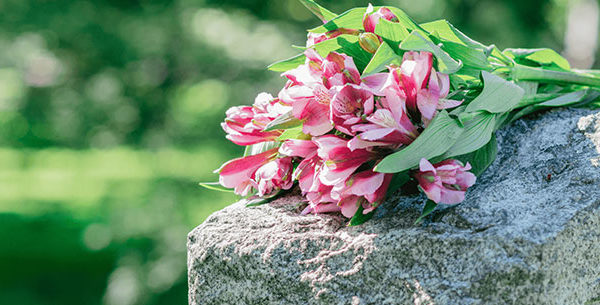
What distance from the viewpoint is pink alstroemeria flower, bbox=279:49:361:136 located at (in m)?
0.89

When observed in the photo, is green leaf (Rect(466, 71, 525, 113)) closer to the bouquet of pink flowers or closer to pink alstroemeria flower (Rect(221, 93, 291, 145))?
the bouquet of pink flowers

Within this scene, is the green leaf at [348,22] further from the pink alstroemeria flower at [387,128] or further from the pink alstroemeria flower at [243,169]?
the pink alstroemeria flower at [243,169]

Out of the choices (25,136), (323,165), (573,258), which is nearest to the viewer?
(573,258)

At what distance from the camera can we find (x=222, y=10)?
164 inches

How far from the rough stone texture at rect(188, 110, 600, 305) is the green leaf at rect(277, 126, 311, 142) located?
146 mm

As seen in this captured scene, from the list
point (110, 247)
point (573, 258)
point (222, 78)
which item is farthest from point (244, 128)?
point (110, 247)

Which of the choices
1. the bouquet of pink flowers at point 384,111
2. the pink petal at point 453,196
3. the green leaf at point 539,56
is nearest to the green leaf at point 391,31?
the bouquet of pink flowers at point 384,111

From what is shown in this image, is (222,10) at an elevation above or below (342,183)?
below

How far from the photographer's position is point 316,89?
90cm

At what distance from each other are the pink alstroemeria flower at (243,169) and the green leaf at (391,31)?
13.3 inches

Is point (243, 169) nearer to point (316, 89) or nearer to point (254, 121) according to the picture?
point (254, 121)

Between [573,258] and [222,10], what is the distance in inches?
145

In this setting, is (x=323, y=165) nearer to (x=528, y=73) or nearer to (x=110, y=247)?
(x=528, y=73)

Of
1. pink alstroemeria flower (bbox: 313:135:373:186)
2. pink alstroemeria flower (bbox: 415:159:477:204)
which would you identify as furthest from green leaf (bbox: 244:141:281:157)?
pink alstroemeria flower (bbox: 415:159:477:204)
